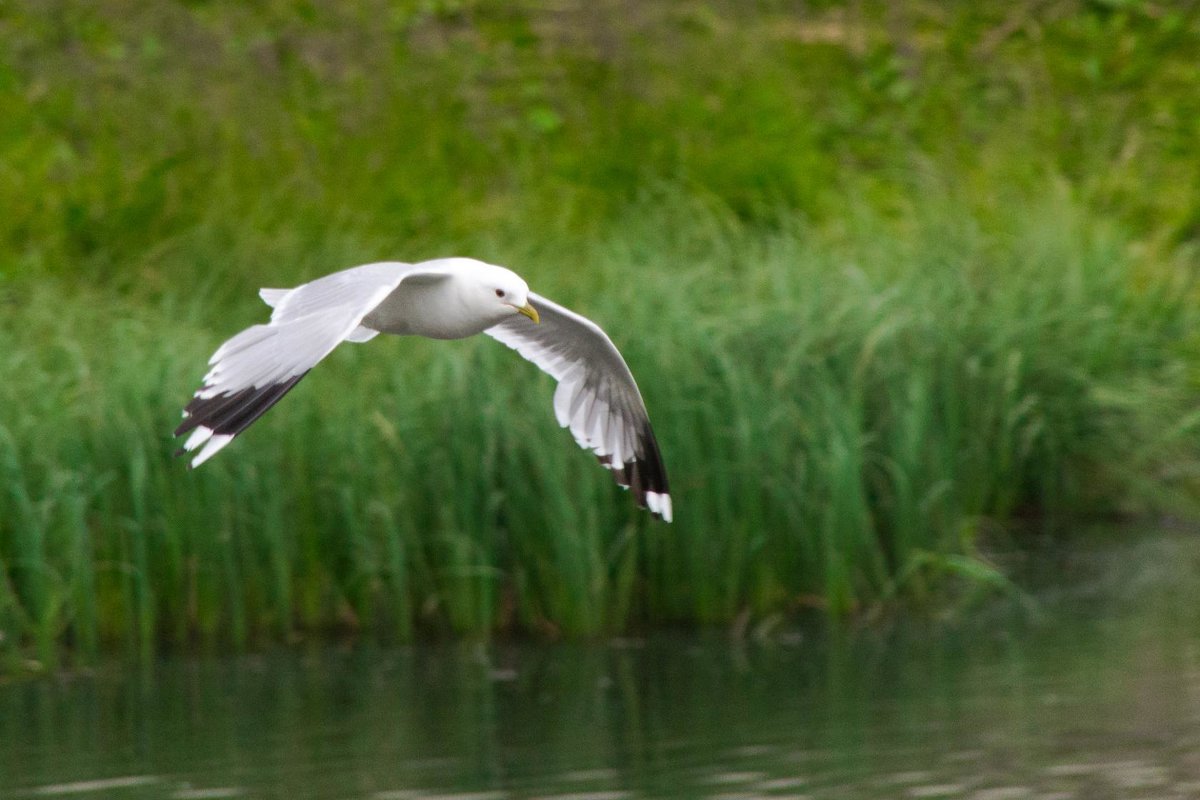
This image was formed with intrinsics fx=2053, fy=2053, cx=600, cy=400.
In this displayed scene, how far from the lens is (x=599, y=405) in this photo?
5.84 m

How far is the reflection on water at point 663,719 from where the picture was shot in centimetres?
554

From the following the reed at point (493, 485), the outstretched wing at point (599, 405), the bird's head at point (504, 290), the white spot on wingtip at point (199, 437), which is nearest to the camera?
the white spot on wingtip at point (199, 437)

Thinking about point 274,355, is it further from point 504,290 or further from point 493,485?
point 493,485

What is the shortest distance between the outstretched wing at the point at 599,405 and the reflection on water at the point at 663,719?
78cm

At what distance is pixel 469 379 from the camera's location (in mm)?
7086

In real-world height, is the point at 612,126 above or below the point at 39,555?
above

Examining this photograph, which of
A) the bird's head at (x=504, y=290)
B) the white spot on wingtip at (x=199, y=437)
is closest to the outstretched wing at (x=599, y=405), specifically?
the bird's head at (x=504, y=290)

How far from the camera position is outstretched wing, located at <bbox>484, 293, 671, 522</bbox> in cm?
573

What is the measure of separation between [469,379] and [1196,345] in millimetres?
3259

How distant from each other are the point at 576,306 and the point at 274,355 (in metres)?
3.40

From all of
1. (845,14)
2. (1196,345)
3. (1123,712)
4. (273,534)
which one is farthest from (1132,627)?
(845,14)

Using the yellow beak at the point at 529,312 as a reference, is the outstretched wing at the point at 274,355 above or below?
below

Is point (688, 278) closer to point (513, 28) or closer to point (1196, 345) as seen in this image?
point (1196, 345)

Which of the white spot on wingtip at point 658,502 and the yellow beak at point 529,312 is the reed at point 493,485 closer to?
the white spot on wingtip at point 658,502
